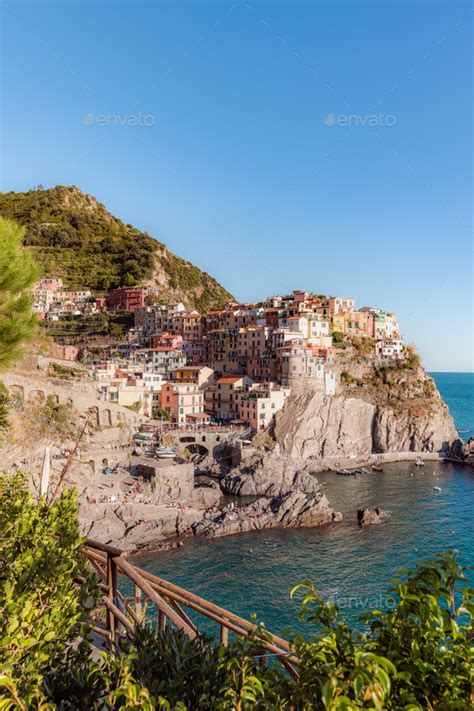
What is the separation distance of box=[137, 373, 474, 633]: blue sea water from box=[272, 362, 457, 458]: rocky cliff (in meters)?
A: 8.25

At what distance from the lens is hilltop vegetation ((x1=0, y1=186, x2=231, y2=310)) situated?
68.5 metres

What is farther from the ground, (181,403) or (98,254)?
(98,254)

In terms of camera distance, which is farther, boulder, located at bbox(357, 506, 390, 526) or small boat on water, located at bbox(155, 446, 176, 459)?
Answer: small boat on water, located at bbox(155, 446, 176, 459)

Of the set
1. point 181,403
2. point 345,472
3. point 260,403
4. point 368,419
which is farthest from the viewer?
point 368,419

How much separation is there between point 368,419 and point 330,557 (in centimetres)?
2188

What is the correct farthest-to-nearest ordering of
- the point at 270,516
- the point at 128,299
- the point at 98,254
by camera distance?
the point at 98,254
the point at 128,299
the point at 270,516

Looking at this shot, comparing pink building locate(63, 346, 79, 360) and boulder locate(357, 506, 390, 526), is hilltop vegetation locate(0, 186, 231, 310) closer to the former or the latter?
pink building locate(63, 346, 79, 360)

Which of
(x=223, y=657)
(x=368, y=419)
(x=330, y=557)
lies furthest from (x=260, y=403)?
(x=223, y=657)

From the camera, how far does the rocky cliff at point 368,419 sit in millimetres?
35688

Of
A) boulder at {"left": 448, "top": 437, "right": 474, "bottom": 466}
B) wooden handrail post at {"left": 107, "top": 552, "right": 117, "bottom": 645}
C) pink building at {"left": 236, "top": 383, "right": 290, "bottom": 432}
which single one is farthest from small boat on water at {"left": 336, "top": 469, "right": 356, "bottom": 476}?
wooden handrail post at {"left": 107, "top": 552, "right": 117, "bottom": 645}

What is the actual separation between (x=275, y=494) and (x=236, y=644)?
26.1 meters

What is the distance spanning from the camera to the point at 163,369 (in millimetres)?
43688

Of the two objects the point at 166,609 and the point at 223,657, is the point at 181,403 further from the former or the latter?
the point at 223,657

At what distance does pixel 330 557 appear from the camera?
19141 millimetres
